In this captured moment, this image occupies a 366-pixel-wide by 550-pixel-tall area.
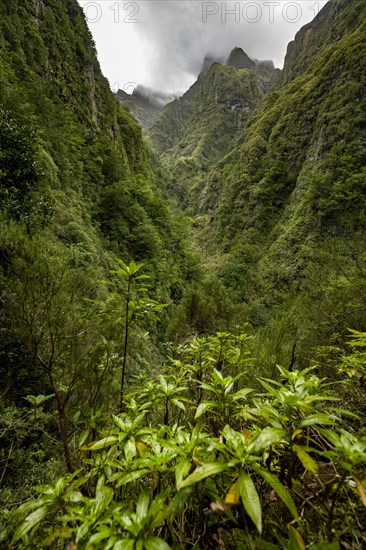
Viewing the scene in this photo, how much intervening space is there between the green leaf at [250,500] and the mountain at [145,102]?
14846 cm

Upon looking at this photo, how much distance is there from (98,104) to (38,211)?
22.0 metres

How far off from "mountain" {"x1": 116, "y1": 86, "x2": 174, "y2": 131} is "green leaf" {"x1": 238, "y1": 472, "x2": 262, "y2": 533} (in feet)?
487

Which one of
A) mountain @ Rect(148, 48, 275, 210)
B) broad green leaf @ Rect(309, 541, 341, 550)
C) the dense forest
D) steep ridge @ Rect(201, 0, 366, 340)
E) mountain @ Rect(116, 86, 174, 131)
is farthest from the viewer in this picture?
mountain @ Rect(116, 86, 174, 131)

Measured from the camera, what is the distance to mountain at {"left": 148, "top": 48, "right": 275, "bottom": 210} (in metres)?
68.3

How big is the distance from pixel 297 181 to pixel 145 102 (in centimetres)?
14685

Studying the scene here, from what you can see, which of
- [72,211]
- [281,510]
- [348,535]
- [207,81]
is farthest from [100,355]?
[207,81]

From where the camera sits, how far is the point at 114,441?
1.21 m

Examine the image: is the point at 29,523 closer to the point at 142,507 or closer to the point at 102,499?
the point at 102,499

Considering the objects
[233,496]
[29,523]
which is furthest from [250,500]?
[29,523]

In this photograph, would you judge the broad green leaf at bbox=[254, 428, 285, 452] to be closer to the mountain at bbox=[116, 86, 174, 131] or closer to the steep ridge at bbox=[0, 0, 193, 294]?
the steep ridge at bbox=[0, 0, 193, 294]

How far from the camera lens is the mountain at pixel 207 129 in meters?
68.3

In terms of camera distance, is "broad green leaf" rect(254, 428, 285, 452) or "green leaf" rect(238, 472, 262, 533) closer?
"green leaf" rect(238, 472, 262, 533)

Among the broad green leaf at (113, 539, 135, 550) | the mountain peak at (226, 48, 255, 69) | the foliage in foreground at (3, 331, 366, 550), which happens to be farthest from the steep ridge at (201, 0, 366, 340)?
the mountain peak at (226, 48, 255, 69)

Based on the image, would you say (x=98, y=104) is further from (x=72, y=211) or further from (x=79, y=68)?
(x=72, y=211)
